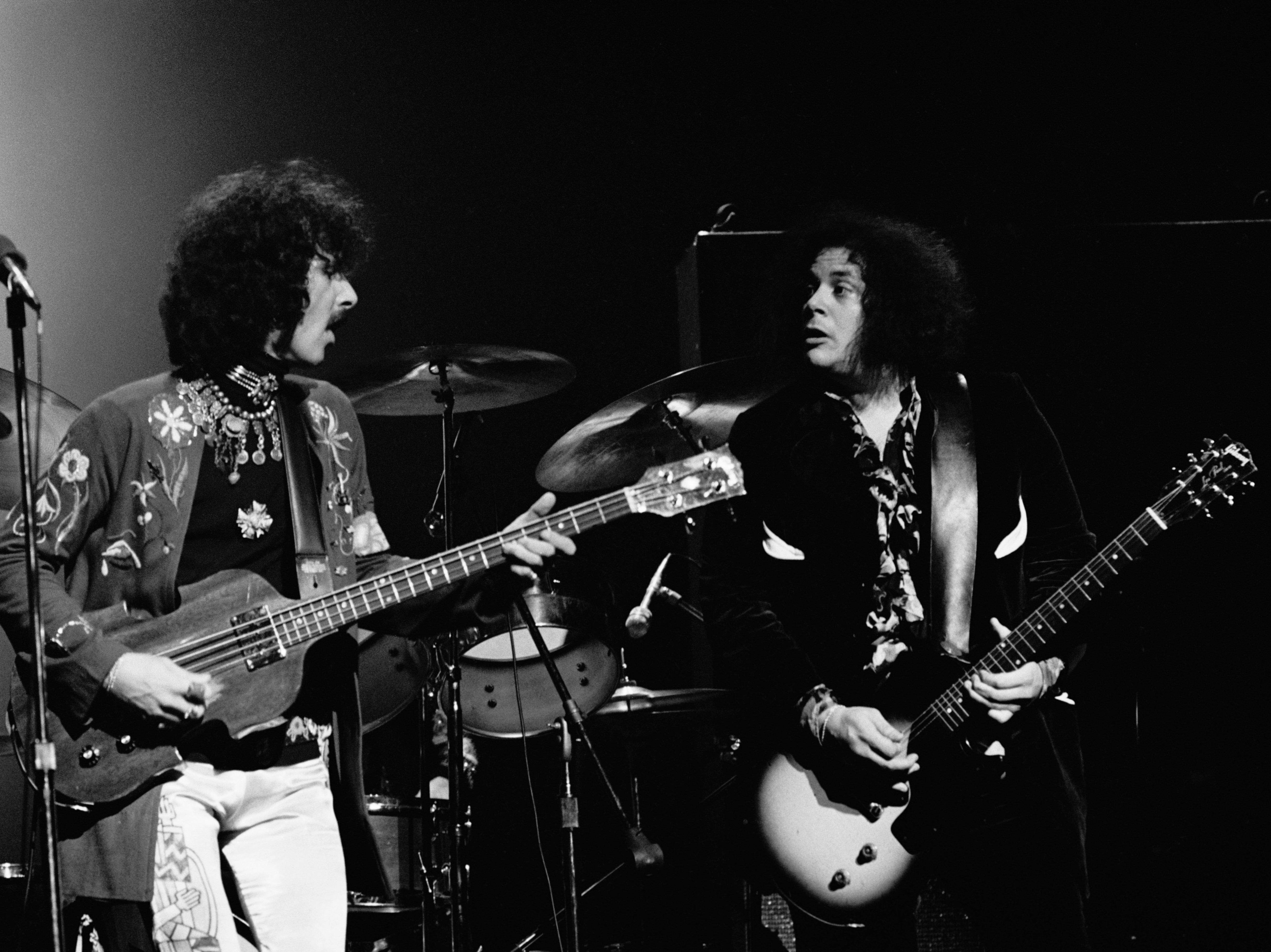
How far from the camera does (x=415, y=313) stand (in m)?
5.28

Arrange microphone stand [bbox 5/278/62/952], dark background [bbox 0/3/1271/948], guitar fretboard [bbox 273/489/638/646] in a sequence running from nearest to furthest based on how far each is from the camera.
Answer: microphone stand [bbox 5/278/62/952], guitar fretboard [bbox 273/489/638/646], dark background [bbox 0/3/1271/948]

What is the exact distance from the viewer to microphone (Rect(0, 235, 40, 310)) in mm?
2377

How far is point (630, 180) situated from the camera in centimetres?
538

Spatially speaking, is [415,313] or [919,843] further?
[415,313]

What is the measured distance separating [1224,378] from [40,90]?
434 cm

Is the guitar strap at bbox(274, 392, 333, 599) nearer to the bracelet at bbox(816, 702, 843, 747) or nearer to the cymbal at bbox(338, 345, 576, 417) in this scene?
the cymbal at bbox(338, 345, 576, 417)

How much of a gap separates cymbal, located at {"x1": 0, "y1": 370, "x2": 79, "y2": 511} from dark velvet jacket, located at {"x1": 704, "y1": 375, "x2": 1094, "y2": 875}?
78.5 inches

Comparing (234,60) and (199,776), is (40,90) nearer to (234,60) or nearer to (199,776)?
(234,60)

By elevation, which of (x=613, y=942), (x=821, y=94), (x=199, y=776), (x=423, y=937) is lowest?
(x=613, y=942)

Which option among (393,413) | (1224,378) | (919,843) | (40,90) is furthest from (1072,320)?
(40,90)

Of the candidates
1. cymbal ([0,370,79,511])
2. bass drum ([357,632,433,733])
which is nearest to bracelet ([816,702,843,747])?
bass drum ([357,632,433,733])

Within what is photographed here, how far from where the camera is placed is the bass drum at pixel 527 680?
4.75 m

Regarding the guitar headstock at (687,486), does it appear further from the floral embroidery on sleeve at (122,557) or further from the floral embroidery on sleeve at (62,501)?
the floral embroidery on sleeve at (62,501)

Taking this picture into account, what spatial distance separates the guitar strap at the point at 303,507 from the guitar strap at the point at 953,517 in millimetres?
1539
